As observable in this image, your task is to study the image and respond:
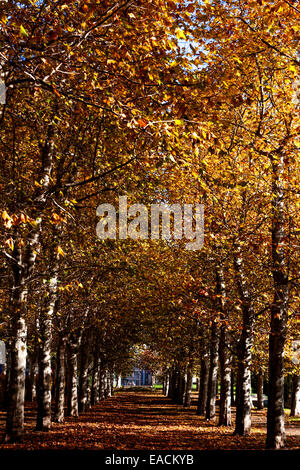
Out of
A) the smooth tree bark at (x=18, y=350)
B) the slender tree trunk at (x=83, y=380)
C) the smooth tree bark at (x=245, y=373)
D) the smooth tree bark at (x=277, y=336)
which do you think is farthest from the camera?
the slender tree trunk at (x=83, y=380)

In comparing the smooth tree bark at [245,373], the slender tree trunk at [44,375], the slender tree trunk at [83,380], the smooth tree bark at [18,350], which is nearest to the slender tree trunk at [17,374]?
the smooth tree bark at [18,350]

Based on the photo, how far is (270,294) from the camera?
1603cm

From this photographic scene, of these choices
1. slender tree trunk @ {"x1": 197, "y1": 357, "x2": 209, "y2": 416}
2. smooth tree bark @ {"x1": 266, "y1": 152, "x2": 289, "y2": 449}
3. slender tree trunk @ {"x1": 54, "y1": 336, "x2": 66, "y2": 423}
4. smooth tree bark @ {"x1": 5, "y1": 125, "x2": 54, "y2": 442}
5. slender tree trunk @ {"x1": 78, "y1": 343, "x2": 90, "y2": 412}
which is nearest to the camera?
smooth tree bark @ {"x1": 5, "y1": 125, "x2": 54, "y2": 442}

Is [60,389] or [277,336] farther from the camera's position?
[60,389]

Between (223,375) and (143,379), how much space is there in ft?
531

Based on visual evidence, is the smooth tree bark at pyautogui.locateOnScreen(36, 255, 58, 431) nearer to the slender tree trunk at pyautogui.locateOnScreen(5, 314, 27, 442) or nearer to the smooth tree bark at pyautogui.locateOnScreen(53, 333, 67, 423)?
the slender tree trunk at pyautogui.locateOnScreen(5, 314, 27, 442)

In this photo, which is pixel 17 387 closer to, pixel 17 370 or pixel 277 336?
pixel 17 370

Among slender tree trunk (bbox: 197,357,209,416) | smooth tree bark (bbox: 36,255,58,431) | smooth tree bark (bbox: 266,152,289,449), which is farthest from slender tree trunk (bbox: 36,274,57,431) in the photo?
slender tree trunk (bbox: 197,357,209,416)

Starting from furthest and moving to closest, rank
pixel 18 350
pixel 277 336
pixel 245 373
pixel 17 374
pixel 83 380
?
1. pixel 83 380
2. pixel 245 373
3. pixel 277 336
4. pixel 17 374
5. pixel 18 350

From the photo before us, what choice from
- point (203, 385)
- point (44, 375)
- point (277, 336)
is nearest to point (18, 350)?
point (44, 375)

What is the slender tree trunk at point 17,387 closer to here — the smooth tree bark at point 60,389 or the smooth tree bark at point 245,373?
the smooth tree bark at point 60,389
